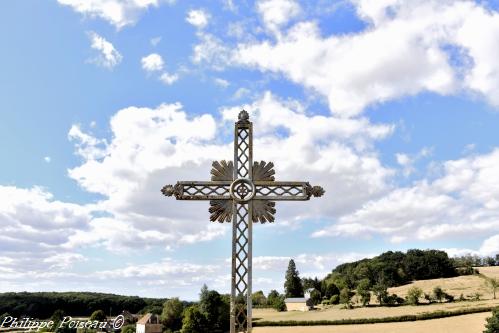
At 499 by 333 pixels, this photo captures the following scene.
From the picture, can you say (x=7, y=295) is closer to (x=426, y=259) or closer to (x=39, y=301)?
Result: (x=39, y=301)

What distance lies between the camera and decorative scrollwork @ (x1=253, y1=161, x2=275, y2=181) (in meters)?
11.4

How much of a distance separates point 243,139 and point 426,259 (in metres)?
138

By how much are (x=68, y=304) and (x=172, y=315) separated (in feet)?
148

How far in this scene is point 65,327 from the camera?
62.0 meters

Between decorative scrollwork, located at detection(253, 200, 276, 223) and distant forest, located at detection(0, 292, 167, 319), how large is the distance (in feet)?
311

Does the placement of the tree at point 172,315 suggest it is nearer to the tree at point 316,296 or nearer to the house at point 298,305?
the house at point 298,305

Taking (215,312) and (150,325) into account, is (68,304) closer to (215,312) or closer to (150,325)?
(150,325)

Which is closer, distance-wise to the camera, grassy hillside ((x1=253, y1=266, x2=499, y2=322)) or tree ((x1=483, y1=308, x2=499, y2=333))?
tree ((x1=483, y1=308, x2=499, y2=333))

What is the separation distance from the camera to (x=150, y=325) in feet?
245

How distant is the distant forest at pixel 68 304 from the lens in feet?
330

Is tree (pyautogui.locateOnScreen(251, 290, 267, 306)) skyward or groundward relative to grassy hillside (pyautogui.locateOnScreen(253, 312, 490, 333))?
skyward

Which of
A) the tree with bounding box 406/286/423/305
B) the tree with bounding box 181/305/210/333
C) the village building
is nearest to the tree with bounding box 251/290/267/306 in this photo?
the village building

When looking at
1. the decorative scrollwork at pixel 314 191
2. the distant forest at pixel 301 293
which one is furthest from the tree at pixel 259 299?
the decorative scrollwork at pixel 314 191

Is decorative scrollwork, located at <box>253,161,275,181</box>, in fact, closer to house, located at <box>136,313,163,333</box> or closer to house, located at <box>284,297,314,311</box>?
house, located at <box>136,313,163,333</box>
